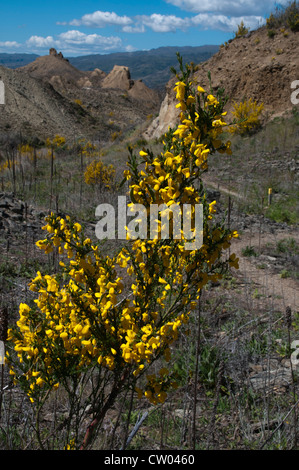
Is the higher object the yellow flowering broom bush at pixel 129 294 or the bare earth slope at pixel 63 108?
the bare earth slope at pixel 63 108

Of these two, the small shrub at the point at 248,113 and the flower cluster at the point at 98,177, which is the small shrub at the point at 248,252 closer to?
the flower cluster at the point at 98,177

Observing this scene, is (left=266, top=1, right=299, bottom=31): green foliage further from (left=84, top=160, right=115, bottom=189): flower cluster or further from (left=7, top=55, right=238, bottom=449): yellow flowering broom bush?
(left=7, top=55, right=238, bottom=449): yellow flowering broom bush

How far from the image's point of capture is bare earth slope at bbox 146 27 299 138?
14227 millimetres

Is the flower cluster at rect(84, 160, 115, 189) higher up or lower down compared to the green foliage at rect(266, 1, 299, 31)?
lower down

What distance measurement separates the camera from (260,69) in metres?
14.9

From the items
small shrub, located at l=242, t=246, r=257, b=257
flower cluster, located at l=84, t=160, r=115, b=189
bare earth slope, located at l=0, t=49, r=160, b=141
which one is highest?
bare earth slope, located at l=0, t=49, r=160, b=141

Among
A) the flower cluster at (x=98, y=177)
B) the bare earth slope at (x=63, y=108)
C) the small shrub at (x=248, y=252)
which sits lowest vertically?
the small shrub at (x=248, y=252)

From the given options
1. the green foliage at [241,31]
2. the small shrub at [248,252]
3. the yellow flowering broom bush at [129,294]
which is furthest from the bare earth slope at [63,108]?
the yellow flowering broom bush at [129,294]

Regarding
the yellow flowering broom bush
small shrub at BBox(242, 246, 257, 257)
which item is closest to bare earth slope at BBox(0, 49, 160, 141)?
small shrub at BBox(242, 246, 257, 257)

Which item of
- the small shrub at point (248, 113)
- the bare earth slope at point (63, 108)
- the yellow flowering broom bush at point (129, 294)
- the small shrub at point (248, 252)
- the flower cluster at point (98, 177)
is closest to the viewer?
the yellow flowering broom bush at point (129, 294)

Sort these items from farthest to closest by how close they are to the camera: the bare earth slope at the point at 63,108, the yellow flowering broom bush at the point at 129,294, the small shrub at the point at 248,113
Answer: the bare earth slope at the point at 63,108
the small shrub at the point at 248,113
the yellow flowering broom bush at the point at 129,294

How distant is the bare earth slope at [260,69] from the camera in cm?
1423

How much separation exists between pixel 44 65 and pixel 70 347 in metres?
73.6
